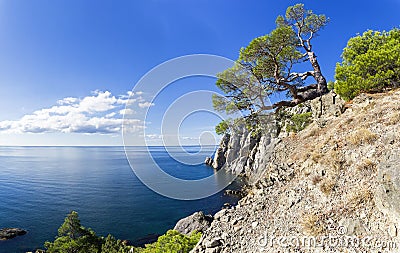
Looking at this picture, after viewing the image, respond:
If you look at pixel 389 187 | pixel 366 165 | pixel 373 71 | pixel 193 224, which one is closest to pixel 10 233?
pixel 193 224

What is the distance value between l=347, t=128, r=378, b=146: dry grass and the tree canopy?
671cm

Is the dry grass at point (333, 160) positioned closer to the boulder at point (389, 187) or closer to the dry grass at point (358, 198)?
the dry grass at point (358, 198)

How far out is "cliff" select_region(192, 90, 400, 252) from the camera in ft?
22.3

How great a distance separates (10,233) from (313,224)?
4911 centimetres

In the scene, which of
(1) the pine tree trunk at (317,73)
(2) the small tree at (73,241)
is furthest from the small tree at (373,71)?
(2) the small tree at (73,241)

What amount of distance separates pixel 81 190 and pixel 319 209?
76.5m

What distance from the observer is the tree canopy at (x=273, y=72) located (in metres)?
16.4

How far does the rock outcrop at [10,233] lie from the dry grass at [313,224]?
47964 mm

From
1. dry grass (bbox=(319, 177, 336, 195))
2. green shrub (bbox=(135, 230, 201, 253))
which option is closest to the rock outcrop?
green shrub (bbox=(135, 230, 201, 253))

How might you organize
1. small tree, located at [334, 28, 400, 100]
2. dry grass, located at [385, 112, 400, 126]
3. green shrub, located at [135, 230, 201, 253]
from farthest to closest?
green shrub, located at [135, 230, 201, 253] → small tree, located at [334, 28, 400, 100] → dry grass, located at [385, 112, 400, 126]

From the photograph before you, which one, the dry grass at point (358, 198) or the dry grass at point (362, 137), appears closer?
the dry grass at point (358, 198)

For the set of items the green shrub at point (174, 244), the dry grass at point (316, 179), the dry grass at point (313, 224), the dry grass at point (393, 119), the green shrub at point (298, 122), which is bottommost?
the green shrub at point (174, 244)

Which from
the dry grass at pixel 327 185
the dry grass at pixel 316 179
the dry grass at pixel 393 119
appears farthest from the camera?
the dry grass at pixel 393 119

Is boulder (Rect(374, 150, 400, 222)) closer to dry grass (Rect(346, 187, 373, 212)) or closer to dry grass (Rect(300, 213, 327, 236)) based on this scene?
dry grass (Rect(346, 187, 373, 212))
